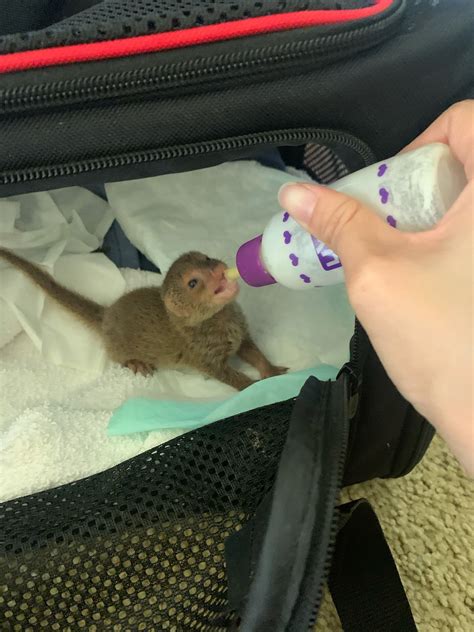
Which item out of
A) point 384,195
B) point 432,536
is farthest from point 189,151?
point 432,536

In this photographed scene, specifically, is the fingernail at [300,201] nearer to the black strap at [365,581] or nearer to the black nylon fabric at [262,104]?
the black nylon fabric at [262,104]

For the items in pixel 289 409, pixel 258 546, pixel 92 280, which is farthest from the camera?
pixel 92 280

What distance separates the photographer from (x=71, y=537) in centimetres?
60

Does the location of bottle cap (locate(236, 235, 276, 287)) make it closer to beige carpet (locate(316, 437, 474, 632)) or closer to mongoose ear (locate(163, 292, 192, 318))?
mongoose ear (locate(163, 292, 192, 318))

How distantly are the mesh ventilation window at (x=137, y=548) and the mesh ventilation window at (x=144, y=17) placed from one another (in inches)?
15.3

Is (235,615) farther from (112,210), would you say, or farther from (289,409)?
(112,210)

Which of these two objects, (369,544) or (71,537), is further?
(369,544)

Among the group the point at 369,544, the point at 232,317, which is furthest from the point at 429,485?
the point at 232,317

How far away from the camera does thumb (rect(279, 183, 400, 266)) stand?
45 cm

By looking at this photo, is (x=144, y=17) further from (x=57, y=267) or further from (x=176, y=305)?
(x=57, y=267)

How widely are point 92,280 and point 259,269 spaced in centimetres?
46

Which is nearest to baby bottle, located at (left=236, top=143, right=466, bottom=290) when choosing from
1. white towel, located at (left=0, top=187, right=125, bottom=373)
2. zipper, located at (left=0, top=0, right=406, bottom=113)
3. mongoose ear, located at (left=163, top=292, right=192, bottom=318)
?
zipper, located at (left=0, top=0, right=406, bottom=113)

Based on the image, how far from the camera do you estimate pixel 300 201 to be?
509mm

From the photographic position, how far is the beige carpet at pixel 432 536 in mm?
840
